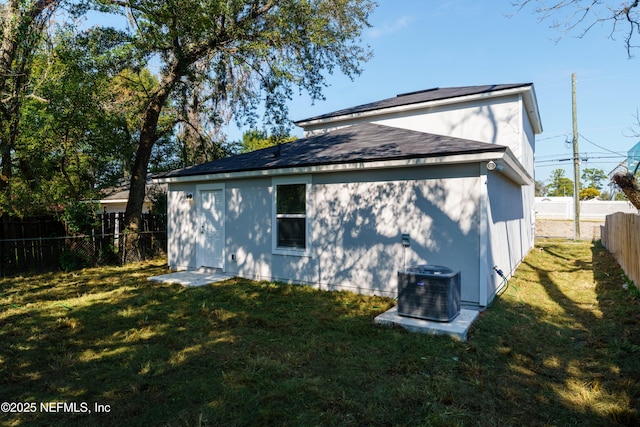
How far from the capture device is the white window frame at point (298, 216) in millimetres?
7766

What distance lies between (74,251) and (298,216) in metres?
7.20

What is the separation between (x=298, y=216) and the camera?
7.99 metres

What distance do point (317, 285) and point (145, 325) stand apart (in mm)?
3469

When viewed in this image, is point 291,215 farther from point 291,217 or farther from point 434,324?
point 434,324

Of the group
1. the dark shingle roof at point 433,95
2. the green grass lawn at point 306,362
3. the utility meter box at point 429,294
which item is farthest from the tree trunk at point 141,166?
the utility meter box at point 429,294

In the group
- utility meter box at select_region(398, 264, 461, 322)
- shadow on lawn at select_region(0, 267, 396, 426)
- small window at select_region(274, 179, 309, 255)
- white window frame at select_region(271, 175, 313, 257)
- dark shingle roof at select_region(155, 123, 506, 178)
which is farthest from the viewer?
small window at select_region(274, 179, 309, 255)

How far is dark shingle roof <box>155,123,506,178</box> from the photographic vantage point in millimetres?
6402

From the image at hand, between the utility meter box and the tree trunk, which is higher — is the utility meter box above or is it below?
below

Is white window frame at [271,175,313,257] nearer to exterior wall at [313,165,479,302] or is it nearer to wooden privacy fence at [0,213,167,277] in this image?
exterior wall at [313,165,479,302]

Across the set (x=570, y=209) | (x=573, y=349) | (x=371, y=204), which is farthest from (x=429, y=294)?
(x=570, y=209)

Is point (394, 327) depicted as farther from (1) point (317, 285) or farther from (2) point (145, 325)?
(2) point (145, 325)

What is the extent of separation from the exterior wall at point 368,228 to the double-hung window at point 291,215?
0.51 feet

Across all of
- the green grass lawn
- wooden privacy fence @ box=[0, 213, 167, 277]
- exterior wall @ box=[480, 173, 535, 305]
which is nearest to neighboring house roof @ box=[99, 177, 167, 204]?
wooden privacy fence @ box=[0, 213, 167, 277]

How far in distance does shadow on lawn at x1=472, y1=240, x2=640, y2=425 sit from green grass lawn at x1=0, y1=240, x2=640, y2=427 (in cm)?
2
